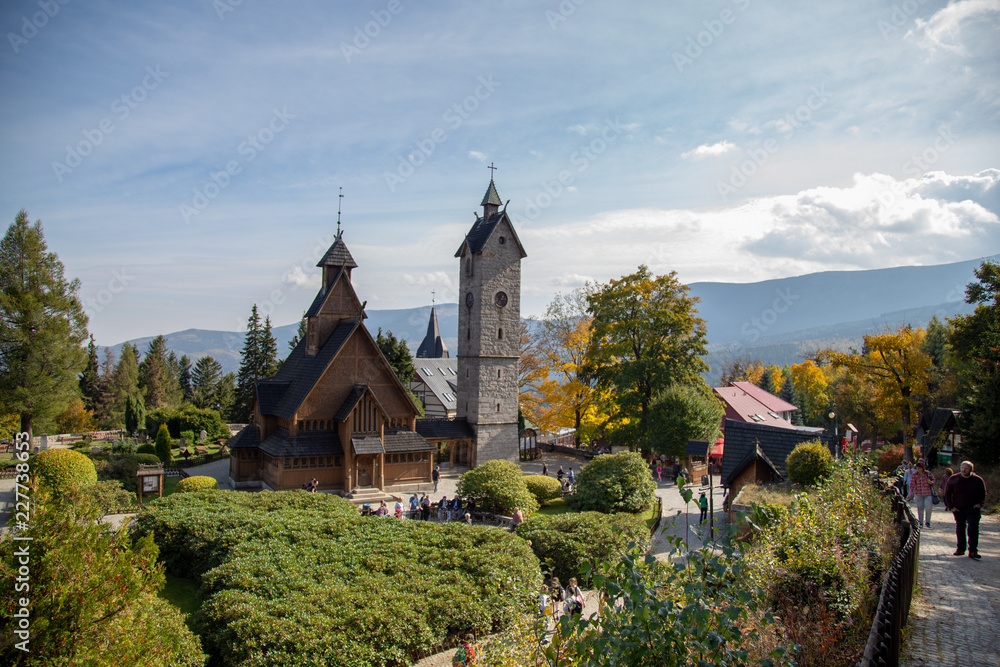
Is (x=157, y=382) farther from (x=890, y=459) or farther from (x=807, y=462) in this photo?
(x=890, y=459)

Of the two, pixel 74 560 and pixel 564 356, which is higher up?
pixel 564 356

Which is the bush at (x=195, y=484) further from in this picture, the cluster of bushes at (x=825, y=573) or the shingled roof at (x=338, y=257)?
the cluster of bushes at (x=825, y=573)

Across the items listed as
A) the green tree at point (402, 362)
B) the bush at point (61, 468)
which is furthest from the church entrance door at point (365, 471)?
the green tree at point (402, 362)

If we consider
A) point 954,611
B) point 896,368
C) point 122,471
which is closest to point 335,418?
point 122,471

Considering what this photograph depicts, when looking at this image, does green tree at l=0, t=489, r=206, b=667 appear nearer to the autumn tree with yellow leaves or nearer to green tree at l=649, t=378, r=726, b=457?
green tree at l=649, t=378, r=726, b=457

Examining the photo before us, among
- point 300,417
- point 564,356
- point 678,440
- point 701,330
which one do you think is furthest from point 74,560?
point 564,356

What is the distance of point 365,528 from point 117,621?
10.8 metres

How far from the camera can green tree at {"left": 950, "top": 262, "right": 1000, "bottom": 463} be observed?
72.2ft

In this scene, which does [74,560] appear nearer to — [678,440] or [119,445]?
[678,440]

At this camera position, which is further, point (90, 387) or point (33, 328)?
point (90, 387)

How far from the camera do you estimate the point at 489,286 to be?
35344mm

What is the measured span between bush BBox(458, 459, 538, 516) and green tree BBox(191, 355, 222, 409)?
4259cm

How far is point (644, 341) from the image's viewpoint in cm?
3491

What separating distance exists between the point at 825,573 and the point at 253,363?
166 ft
